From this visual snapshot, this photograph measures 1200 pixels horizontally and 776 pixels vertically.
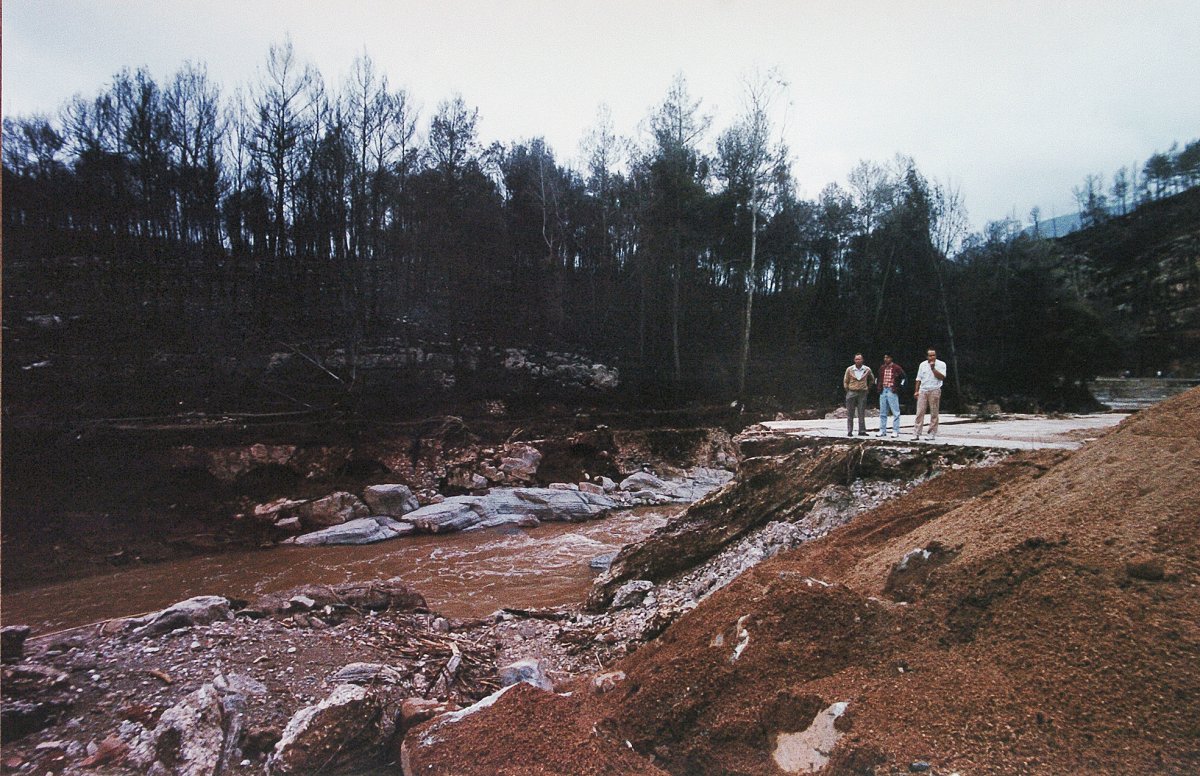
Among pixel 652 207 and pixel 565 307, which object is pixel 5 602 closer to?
pixel 565 307

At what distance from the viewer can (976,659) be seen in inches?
71.6

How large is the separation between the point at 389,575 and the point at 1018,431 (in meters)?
8.27

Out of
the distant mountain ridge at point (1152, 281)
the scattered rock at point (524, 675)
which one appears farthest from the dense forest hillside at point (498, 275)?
the scattered rock at point (524, 675)

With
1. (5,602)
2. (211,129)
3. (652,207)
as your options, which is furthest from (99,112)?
(652,207)

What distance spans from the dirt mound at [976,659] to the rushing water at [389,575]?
4271 millimetres

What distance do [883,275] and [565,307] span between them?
899 cm

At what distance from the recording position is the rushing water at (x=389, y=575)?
252 inches

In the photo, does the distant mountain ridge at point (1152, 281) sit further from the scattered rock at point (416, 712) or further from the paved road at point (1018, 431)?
the scattered rock at point (416, 712)

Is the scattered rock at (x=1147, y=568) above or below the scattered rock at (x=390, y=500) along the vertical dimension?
above

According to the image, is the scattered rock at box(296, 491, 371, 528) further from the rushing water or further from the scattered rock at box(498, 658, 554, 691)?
the scattered rock at box(498, 658, 554, 691)

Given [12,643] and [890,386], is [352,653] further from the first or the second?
[890,386]

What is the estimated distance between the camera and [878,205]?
1616 centimetres

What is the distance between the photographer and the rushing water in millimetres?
6410

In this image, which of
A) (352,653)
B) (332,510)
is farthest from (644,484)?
(352,653)
